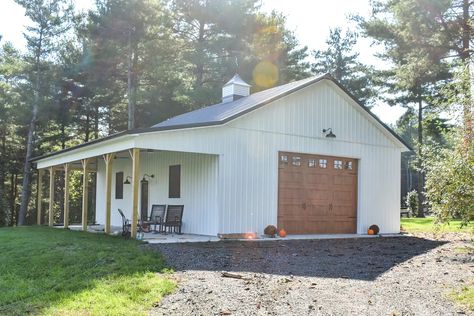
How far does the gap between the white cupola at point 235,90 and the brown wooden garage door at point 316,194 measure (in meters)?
4.72

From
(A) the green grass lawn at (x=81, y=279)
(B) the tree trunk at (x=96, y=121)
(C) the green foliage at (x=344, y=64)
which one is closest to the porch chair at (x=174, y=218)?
(A) the green grass lawn at (x=81, y=279)

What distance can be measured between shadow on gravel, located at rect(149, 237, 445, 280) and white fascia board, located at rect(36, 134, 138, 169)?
9.45 ft

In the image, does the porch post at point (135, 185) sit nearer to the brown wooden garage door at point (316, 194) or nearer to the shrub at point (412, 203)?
the brown wooden garage door at point (316, 194)

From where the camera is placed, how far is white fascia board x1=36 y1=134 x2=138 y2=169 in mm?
11914

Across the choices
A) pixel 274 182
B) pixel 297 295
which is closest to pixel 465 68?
pixel 297 295

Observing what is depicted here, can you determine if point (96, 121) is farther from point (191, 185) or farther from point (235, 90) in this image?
point (191, 185)

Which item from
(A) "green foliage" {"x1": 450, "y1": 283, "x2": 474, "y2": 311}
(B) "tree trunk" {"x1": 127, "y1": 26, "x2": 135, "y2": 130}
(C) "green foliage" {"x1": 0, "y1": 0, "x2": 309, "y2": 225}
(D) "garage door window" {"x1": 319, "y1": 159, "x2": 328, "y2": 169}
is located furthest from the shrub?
(A) "green foliage" {"x1": 450, "y1": 283, "x2": 474, "y2": 311}

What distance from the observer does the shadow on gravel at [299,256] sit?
784 centimetres

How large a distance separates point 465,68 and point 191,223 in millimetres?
8113

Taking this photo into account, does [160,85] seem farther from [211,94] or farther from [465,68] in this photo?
[465,68]

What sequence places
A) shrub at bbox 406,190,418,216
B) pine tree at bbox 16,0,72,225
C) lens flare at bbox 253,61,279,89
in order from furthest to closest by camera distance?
1. shrub at bbox 406,190,418,216
2. lens flare at bbox 253,61,279,89
3. pine tree at bbox 16,0,72,225

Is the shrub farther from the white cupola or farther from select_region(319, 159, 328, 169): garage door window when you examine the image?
select_region(319, 159, 328, 169): garage door window

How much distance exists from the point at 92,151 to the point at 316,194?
21.8ft

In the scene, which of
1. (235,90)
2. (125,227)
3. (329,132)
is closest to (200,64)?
(235,90)
